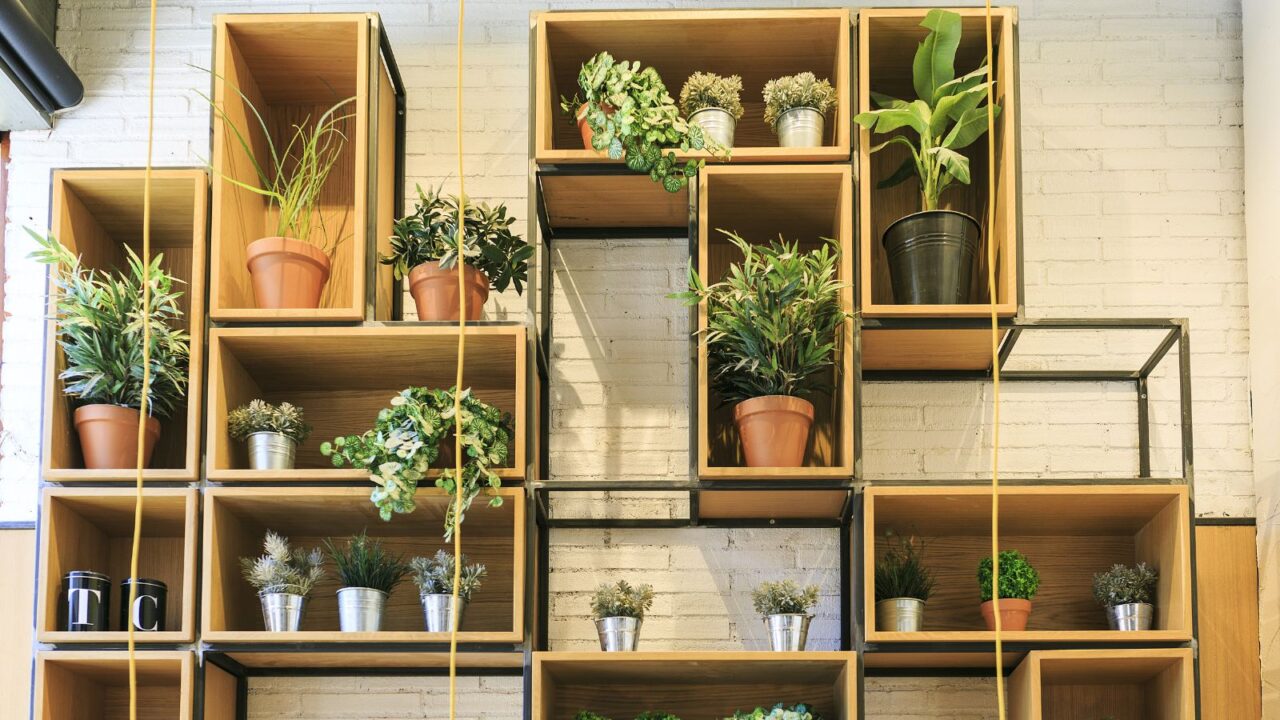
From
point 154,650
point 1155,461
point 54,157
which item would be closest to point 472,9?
point 54,157

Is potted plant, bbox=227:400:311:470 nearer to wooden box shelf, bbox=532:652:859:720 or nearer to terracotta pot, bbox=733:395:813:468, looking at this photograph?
wooden box shelf, bbox=532:652:859:720

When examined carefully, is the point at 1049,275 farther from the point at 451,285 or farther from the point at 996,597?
the point at 451,285

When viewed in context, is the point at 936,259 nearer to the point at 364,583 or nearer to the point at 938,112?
the point at 938,112

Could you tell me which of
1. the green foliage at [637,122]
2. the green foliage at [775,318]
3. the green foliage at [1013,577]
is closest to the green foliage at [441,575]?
the green foliage at [775,318]

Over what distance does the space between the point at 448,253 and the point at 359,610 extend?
858 mm

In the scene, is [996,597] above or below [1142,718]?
above

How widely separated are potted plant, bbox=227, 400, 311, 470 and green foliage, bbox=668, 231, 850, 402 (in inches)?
38.4

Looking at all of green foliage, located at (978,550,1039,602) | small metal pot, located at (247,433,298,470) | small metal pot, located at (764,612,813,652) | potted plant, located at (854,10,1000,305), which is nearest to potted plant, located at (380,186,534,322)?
small metal pot, located at (247,433,298,470)

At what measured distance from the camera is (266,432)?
12.0ft

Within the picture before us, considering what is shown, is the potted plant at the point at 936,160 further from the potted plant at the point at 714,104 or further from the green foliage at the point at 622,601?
the green foliage at the point at 622,601

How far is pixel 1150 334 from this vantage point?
408 centimetres

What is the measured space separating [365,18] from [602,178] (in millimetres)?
715

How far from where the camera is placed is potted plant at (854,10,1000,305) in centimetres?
369

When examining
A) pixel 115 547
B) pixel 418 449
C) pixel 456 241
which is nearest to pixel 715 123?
pixel 456 241
